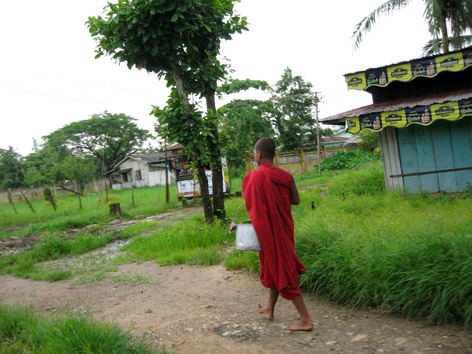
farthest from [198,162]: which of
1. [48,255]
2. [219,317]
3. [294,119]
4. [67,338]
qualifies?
[294,119]

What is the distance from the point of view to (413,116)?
7801 millimetres

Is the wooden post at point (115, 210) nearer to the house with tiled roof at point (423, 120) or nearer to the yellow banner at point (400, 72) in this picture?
the house with tiled roof at point (423, 120)

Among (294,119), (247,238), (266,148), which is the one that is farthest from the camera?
(294,119)

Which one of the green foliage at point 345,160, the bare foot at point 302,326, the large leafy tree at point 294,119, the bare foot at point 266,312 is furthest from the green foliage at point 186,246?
the large leafy tree at point 294,119

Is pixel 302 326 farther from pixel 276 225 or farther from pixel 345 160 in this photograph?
pixel 345 160

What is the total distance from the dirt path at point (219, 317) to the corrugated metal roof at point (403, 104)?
522 centimetres

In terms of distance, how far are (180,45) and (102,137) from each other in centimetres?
3862

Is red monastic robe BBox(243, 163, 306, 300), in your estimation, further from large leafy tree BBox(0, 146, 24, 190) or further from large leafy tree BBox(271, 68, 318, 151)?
large leafy tree BBox(0, 146, 24, 190)

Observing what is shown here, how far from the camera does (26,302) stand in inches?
195

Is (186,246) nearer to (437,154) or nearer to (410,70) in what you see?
(437,154)

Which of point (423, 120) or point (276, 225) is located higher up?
point (423, 120)

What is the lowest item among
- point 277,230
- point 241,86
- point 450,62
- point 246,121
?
point 277,230

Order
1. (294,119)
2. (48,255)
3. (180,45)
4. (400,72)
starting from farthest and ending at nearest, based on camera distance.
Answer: (294,119), (400,72), (48,255), (180,45)

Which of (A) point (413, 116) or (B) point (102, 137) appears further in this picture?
(B) point (102, 137)
